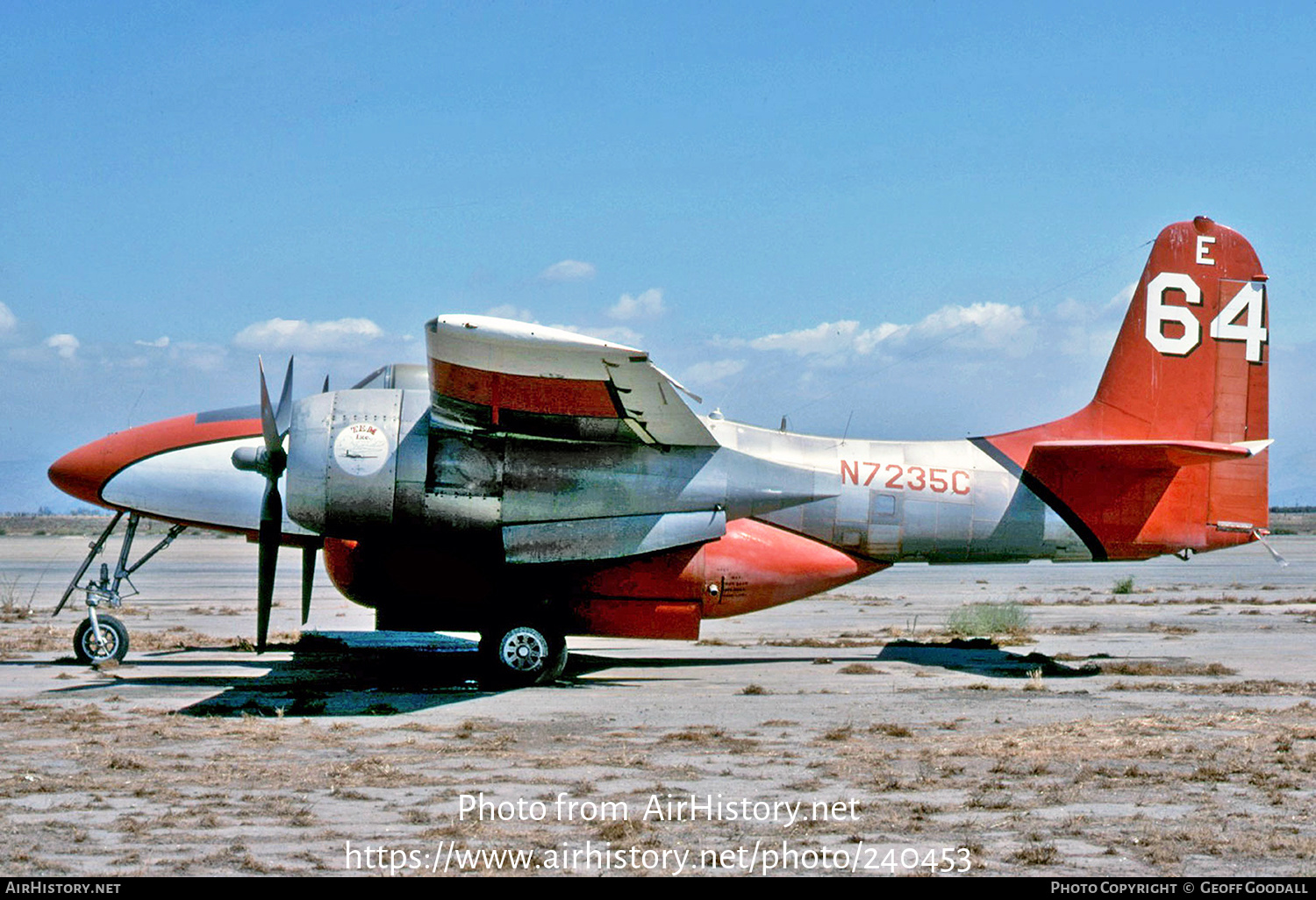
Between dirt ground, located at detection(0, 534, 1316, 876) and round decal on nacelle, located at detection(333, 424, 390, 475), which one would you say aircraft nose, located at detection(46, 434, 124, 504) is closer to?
dirt ground, located at detection(0, 534, 1316, 876)

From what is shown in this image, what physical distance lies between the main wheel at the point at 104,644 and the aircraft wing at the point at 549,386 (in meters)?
5.67

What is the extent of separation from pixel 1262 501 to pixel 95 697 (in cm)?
1468

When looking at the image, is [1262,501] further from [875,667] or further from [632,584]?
[632,584]

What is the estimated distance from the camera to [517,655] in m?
14.2

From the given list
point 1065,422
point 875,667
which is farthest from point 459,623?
point 1065,422

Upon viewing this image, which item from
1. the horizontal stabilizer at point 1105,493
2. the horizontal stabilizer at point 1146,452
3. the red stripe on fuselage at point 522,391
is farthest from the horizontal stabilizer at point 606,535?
the horizontal stabilizer at point 1146,452

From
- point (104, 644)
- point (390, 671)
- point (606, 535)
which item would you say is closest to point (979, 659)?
point (606, 535)

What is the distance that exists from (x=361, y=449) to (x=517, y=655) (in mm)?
3005

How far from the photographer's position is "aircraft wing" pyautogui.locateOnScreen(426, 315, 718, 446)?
1144 cm

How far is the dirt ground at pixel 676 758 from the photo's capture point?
6.62m

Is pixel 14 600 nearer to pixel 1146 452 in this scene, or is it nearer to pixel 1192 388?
pixel 1146 452

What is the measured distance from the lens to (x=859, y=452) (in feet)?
51.8

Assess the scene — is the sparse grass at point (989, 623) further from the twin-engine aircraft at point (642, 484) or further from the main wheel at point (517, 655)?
the main wheel at point (517, 655)
